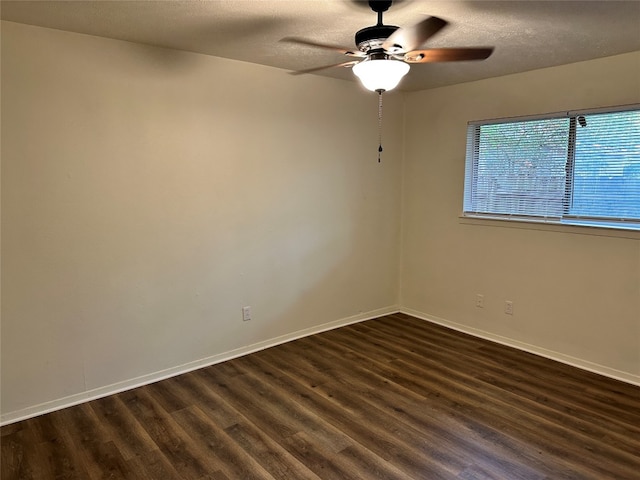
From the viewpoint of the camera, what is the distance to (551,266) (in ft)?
12.0

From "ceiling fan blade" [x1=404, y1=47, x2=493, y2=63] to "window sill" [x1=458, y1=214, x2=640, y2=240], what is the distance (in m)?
1.87

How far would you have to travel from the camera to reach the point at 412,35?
6.68 ft

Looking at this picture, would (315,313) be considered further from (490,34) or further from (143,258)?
(490,34)

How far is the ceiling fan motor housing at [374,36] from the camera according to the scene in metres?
2.13

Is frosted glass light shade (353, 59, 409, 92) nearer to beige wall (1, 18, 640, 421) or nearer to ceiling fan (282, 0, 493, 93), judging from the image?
ceiling fan (282, 0, 493, 93)

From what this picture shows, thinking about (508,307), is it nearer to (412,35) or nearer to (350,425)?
(350,425)

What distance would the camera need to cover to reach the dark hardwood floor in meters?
2.29

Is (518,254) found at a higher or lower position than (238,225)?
lower

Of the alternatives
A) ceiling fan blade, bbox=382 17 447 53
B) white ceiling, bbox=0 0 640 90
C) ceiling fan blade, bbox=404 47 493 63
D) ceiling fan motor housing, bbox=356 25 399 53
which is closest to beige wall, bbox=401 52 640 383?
white ceiling, bbox=0 0 640 90

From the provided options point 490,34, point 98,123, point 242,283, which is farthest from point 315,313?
point 490,34

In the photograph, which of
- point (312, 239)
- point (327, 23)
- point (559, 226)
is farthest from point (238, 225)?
point (559, 226)

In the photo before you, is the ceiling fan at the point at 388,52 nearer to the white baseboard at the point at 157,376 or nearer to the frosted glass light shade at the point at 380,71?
the frosted glass light shade at the point at 380,71

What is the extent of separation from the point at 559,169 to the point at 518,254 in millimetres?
776

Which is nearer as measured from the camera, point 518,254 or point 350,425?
point 350,425
